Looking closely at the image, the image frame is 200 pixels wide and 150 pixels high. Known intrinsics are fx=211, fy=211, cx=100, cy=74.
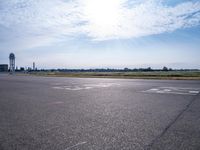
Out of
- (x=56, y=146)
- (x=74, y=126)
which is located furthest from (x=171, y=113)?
(x=56, y=146)

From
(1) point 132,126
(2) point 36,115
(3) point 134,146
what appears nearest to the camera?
(3) point 134,146

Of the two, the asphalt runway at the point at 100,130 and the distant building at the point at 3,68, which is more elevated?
the distant building at the point at 3,68

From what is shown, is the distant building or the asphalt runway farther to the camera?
the distant building

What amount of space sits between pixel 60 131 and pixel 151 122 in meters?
2.51

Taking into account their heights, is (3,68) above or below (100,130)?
above

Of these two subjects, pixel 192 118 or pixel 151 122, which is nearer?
pixel 151 122

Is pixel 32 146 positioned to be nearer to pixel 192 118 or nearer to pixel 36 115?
pixel 36 115

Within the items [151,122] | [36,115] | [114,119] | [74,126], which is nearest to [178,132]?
[151,122]

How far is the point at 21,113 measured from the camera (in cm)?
717

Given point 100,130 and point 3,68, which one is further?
point 3,68

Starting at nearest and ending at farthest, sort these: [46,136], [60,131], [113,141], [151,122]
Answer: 1. [113,141]
2. [46,136]
3. [60,131]
4. [151,122]

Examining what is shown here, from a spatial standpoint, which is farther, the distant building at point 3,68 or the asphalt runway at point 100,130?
the distant building at point 3,68

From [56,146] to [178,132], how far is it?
9.15 feet

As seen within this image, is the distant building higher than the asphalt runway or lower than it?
higher
